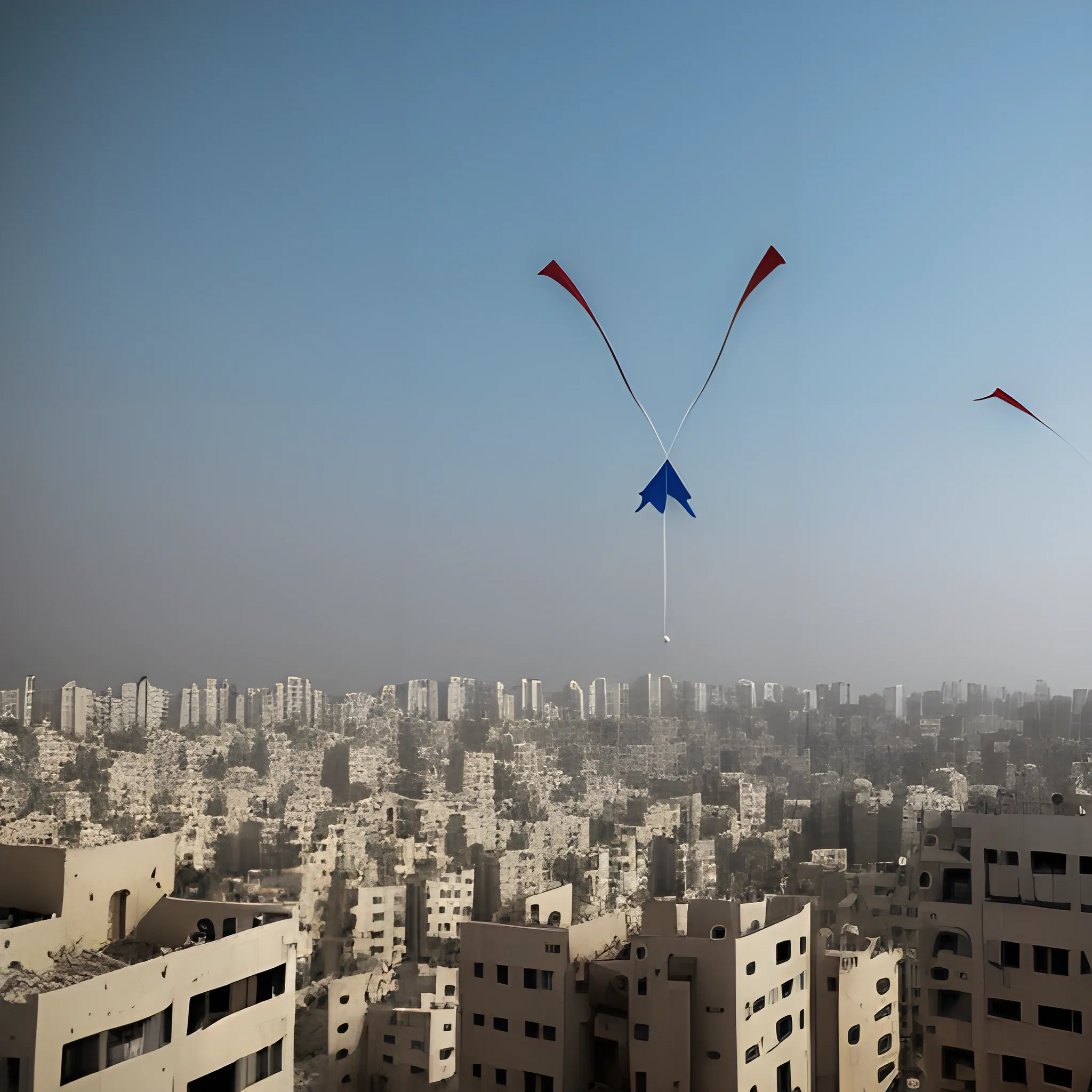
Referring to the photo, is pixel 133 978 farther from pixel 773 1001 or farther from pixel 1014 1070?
pixel 1014 1070

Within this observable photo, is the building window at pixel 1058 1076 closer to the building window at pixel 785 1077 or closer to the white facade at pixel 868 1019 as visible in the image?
the white facade at pixel 868 1019

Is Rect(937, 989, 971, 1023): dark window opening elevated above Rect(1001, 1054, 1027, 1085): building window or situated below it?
above

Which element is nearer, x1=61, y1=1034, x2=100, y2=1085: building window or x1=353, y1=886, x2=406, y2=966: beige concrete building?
x1=61, y1=1034, x2=100, y2=1085: building window

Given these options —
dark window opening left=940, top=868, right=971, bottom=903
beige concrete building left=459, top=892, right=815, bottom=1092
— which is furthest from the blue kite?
dark window opening left=940, top=868, right=971, bottom=903

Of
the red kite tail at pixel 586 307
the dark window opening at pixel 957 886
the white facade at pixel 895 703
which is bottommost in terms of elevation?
the dark window opening at pixel 957 886

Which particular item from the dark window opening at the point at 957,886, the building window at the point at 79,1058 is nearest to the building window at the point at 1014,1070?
the dark window opening at the point at 957,886

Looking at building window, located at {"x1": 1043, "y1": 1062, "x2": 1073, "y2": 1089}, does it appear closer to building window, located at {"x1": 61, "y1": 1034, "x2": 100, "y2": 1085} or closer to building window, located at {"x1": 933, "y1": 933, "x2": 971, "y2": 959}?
building window, located at {"x1": 933, "y1": 933, "x2": 971, "y2": 959}

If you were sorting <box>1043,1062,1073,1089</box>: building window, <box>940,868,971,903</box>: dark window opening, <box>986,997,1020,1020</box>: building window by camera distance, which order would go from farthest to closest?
<box>940,868,971,903</box>: dark window opening → <box>986,997,1020,1020</box>: building window → <box>1043,1062,1073,1089</box>: building window
